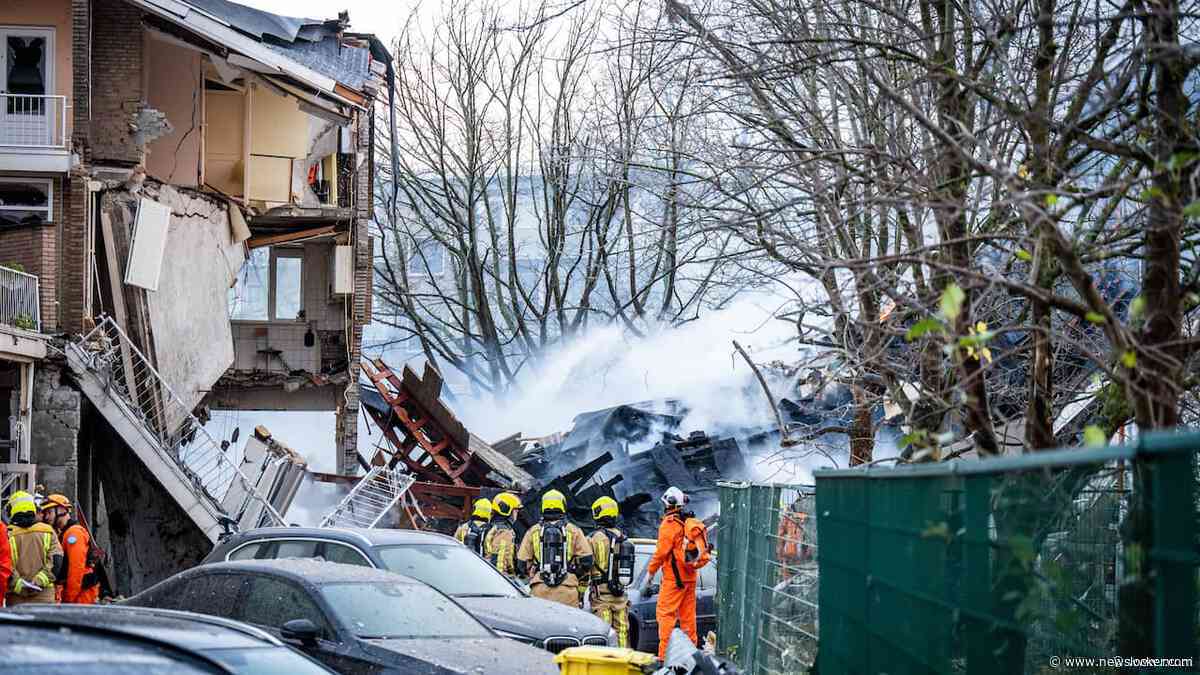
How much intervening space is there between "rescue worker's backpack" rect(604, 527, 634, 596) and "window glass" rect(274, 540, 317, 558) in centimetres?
407

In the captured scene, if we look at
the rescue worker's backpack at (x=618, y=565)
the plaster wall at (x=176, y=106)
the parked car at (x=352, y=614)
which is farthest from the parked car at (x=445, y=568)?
the plaster wall at (x=176, y=106)

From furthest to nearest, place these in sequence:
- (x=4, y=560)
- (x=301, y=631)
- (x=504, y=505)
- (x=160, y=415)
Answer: (x=160, y=415) → (x=504, y=505) → (x=4, y=560) → (x=301, y=631)

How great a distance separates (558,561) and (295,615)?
6256mm

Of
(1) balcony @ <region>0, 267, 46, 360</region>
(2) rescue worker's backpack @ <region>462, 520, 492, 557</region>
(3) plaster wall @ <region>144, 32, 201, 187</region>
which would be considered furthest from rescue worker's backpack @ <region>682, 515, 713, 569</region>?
(3) plaster wall @ <region>144, 32, 201, 187</region>

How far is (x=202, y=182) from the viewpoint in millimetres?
26172

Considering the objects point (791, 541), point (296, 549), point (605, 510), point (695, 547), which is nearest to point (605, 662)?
point (791, 541)

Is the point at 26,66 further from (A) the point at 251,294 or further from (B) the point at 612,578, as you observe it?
(B) the point at 612,578

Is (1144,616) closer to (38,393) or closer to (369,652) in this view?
(369,652)

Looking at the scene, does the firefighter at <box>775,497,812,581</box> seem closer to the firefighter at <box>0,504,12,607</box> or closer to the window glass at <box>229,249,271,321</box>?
the firefighter at <box>0,504,12,607</box>

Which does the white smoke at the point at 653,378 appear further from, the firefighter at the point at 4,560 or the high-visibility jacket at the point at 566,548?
the firefighter at the point at 4,560

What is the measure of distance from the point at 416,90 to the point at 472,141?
6.98ft

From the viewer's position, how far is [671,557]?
1343 cm

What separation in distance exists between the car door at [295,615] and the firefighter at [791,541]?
3216mm

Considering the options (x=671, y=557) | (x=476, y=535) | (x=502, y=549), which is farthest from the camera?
(x=476, y=535)
